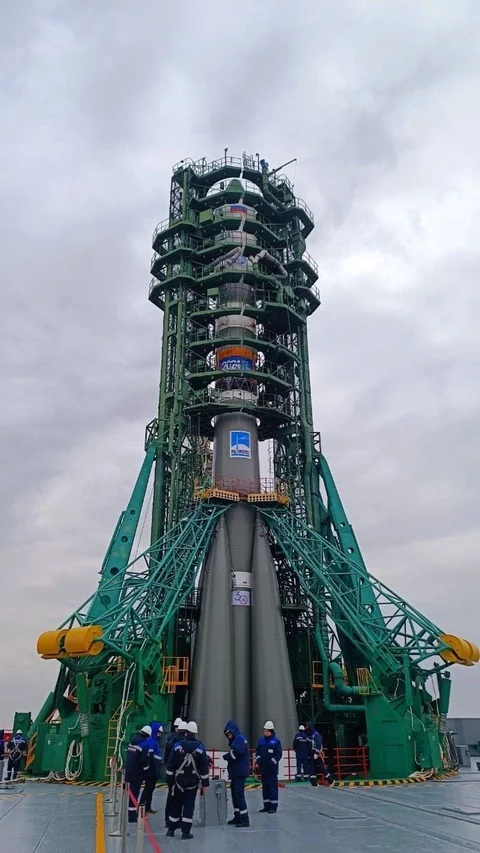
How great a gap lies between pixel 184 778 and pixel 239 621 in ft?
65.3

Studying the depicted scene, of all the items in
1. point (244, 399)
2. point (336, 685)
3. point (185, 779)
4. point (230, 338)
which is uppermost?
point (230, 338)

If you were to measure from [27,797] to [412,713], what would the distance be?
46.1ft

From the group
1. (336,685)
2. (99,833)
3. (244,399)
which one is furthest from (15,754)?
(244,399)

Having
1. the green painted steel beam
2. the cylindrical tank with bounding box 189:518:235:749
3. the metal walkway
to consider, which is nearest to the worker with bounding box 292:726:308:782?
the metal walkway

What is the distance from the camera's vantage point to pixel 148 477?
36.4 meters

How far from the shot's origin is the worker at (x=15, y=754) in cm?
2456

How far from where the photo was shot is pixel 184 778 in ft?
38.9

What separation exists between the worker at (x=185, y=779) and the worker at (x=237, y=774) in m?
0.93

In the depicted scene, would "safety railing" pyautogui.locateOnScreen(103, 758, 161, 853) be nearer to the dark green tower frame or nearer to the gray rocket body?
the gray rocket body

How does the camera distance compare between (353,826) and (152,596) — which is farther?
(152,596)

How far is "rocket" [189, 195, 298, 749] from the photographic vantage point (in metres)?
29.1

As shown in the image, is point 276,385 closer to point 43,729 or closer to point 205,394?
point 205,394

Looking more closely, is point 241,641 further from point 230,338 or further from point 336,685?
point 230,338

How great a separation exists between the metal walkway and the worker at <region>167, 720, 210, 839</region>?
1.07ft
